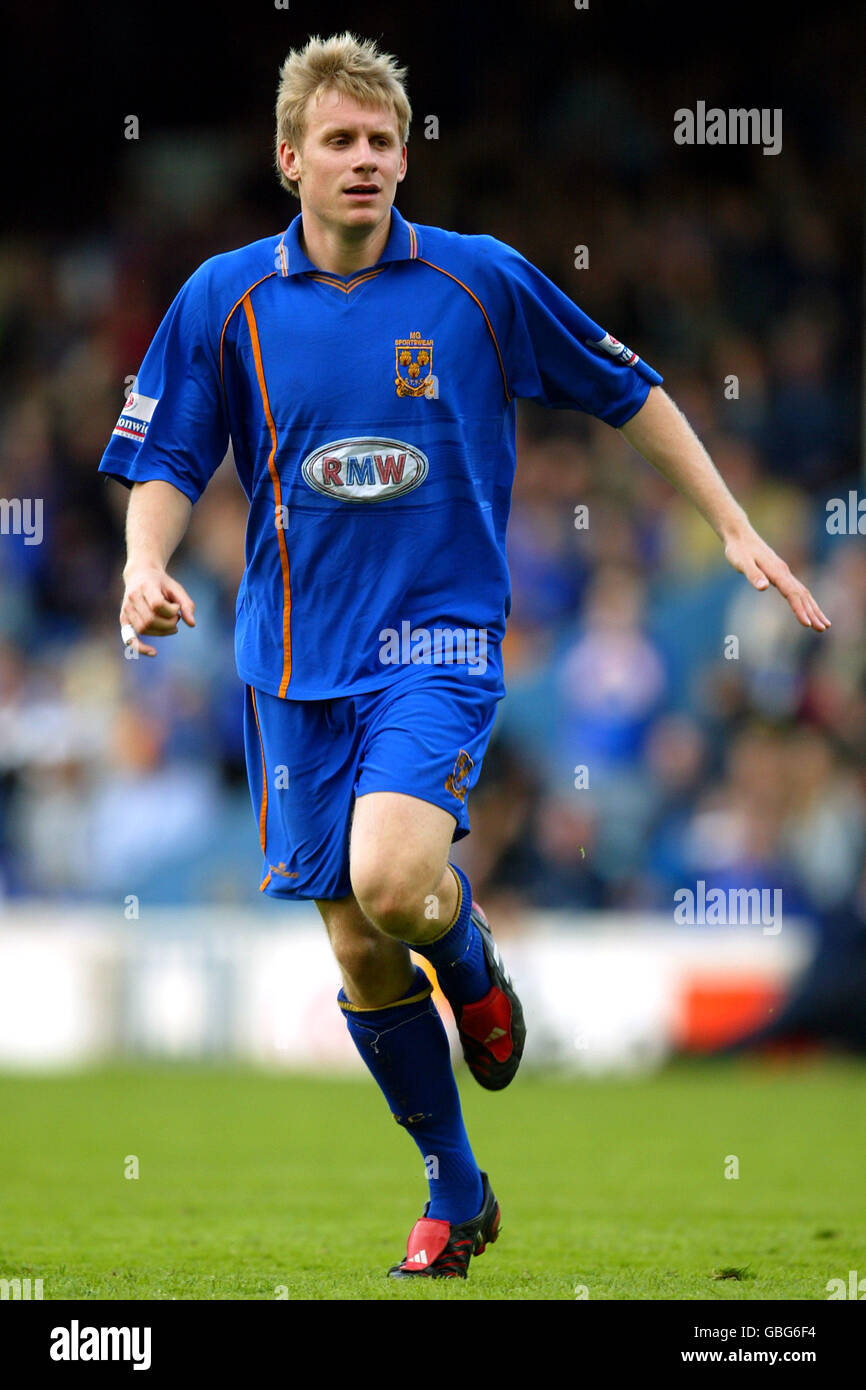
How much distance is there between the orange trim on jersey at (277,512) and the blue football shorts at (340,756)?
0.32 feet

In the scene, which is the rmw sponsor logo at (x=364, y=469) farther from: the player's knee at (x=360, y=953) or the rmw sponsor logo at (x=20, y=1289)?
the rmw sponsor logo at (x=20, y=1289)

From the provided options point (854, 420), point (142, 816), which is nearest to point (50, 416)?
point (142, 816)

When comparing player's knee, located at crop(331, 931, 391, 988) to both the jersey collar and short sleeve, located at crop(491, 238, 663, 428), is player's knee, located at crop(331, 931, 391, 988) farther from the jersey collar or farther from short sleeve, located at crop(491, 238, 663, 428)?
the jersey collar

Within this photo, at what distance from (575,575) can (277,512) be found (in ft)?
27.0

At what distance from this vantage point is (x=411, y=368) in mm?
4488

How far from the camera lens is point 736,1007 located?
10.8 metres

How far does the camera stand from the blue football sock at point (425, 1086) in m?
4.62

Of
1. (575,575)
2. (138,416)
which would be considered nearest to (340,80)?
(138,416)

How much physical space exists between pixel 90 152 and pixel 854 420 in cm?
677

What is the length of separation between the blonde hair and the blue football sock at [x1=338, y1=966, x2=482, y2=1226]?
204 centimetres

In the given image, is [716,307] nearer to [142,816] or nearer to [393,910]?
[142,816]

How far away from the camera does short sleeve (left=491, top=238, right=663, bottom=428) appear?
15.1ft

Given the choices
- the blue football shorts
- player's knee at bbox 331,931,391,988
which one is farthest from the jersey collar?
player's knee at bbox 331,931,391,988
